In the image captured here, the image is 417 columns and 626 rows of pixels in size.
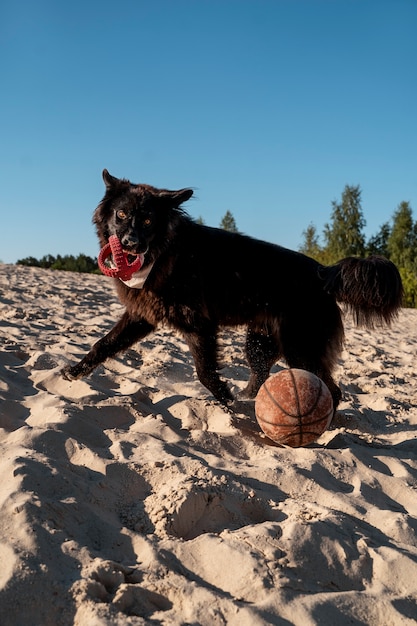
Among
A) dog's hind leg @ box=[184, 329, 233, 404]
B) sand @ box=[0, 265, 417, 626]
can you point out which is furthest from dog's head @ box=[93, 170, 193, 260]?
sand @ box=[0, 265, 417, 626]

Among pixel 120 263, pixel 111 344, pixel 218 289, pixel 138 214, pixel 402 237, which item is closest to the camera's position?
pixel 120 263

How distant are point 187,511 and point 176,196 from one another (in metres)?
3.16

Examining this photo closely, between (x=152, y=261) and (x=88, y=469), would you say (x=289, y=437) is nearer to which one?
(x=88, y=469)

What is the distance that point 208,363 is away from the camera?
4766mm

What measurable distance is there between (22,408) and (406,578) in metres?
2.72

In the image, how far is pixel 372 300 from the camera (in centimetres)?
503

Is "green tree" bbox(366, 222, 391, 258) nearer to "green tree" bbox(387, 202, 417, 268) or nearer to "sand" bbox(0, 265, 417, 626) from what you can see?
"green tree" bbox(387, 202, 417, 268)

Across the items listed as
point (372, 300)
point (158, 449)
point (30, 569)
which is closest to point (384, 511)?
point (158, 449)

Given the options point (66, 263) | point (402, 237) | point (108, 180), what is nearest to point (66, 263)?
point (66, 263)

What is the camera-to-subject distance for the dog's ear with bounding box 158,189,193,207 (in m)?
5.11

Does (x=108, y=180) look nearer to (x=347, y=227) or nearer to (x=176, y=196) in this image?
(x=176, y=196)

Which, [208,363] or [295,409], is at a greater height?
[208,363]

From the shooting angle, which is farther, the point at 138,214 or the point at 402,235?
the point at 402,235

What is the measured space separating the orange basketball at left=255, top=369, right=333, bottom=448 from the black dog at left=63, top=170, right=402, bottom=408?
871 millimetres
